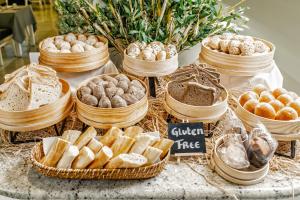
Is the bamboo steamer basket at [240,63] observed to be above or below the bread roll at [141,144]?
above

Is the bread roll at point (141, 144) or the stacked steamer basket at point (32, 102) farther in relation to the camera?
the stacked steamer basket at point (32, 102)

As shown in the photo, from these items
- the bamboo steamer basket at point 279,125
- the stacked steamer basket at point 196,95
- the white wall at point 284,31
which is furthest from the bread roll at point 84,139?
the white wall at point 284,31

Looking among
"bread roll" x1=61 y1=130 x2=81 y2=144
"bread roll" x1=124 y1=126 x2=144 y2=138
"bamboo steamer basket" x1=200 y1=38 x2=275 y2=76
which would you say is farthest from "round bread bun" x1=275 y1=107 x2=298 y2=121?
"bread roll" x1=61 y1=130 x2=81 y2=144

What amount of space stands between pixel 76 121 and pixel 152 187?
62 centimetres

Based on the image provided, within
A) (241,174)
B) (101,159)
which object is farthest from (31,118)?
(241,174)

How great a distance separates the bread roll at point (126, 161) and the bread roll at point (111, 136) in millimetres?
118

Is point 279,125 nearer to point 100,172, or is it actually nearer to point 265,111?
point 265,111

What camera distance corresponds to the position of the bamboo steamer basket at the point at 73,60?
71.6 inches

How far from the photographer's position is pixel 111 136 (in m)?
1.37

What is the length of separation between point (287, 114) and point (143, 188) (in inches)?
28.0

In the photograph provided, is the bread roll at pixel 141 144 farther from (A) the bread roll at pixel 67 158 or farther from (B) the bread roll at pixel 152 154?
(A) the bread roll at pixel 67 158

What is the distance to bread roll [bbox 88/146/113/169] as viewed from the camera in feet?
4.12

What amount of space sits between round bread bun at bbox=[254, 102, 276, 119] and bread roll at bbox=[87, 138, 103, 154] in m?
0.72

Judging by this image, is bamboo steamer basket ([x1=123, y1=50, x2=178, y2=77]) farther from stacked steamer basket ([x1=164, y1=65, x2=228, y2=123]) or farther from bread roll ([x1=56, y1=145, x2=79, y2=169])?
bread roll ([x1=56, y1=145, x2=79, y2=169])
